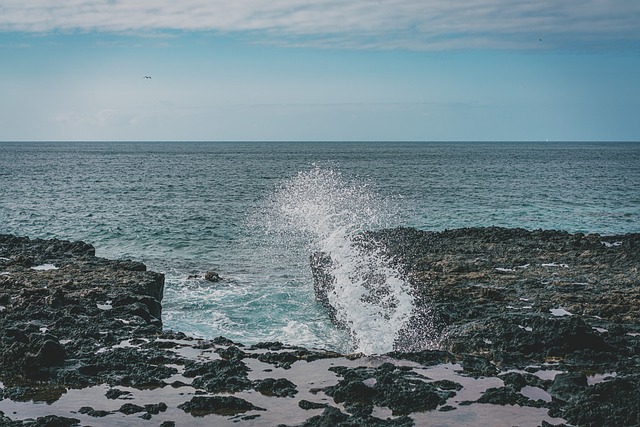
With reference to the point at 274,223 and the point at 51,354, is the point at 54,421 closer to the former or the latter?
the point at 51,354

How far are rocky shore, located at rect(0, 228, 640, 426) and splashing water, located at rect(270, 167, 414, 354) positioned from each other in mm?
1064

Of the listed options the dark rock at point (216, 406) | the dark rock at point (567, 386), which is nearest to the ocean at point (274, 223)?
the dark rock at point (567, 386)

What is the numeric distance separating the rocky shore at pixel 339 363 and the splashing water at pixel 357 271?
106 cm

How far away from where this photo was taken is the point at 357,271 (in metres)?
32.9

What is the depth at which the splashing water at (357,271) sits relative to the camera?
25391mm

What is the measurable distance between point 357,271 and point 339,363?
13.3 metres

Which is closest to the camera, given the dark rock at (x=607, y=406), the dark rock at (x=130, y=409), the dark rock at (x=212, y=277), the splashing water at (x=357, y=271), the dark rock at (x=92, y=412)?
the dark rock at (x=607, y=406)

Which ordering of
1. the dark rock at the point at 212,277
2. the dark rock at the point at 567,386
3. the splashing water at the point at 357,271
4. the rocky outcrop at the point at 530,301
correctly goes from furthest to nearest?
the dark rock at the point at 212,277, the splashing water at the point at 357,271, the rocky outcrop at the point at 530,301, the dark rock at the point at 567,386

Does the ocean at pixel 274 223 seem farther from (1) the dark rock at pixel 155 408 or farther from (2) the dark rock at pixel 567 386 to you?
(1) the dark rock at pixel 155 408

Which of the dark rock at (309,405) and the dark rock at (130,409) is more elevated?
the dark rock at (309,405)

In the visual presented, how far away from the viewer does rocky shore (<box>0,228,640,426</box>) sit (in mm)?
15773

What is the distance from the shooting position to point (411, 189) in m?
88.8

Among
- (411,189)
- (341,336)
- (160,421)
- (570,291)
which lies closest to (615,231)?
(570,291)

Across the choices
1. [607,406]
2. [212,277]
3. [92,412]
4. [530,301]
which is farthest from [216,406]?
[212,277]
